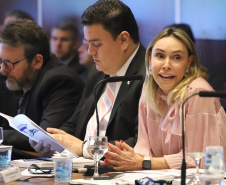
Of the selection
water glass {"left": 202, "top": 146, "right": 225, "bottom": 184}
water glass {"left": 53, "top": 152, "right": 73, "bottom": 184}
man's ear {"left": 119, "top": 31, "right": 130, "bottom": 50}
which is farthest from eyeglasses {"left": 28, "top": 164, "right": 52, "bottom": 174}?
man's ear {"left": 119, "top": 31, "right": 130, "bottom": 50}

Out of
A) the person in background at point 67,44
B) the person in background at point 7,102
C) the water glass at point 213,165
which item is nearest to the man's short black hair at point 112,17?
the person in background at point 7,102

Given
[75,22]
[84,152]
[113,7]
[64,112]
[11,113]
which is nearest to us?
[84,152]

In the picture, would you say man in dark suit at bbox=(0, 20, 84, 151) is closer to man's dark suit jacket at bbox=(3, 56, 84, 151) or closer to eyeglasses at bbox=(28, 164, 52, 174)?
man's dark suit jacket at bbox=(3, 56, 84, 151)

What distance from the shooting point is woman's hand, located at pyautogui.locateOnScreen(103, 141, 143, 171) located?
2.58 metres

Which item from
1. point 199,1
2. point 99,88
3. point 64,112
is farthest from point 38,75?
point 199,1

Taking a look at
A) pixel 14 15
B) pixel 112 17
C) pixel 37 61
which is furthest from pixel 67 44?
pixel 112 17

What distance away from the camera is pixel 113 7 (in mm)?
3404

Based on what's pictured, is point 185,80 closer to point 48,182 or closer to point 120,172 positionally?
Result: point 120,172

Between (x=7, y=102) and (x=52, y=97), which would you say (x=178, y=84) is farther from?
(x=7, y=102)

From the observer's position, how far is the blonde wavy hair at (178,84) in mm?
2682

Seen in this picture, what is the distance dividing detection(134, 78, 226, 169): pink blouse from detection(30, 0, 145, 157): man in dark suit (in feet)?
1.13

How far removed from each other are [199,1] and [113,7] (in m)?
2.55

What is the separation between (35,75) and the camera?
403 centimetres

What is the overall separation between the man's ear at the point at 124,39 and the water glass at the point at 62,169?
1278 millimetres
